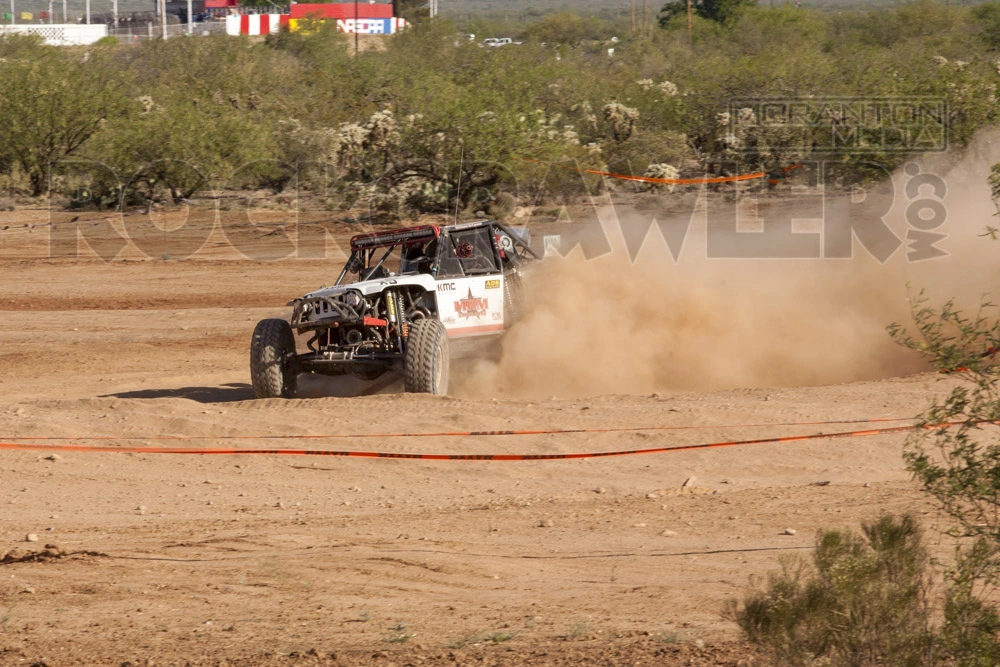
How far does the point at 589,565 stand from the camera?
6.46 m

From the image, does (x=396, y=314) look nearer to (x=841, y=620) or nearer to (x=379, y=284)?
(x=379, y=284)

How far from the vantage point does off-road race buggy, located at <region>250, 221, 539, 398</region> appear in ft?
34.8

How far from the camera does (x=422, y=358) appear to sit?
10500 millimetres

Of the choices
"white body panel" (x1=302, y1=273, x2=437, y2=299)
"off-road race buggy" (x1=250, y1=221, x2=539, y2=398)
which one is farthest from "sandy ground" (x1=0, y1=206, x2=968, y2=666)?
"white body panel" (x1=302, y1=273, x2=437, y2=299)

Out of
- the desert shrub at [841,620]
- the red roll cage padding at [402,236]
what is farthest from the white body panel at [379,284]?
the desert shrub at [841,620]

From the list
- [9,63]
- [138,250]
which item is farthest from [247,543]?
[9,63]

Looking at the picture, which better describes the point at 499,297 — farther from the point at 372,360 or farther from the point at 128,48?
the point at 128,48

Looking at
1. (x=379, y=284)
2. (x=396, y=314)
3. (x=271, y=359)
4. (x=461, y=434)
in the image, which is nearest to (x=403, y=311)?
(x=396, y=314)

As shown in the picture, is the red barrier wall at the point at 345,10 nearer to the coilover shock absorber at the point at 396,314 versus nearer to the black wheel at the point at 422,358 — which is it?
the coilover shock absorber at the point at 396,314

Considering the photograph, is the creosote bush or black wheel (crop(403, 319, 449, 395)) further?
the creosote bush

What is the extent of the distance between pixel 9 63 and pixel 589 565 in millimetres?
26902

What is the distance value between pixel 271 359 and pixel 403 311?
4.37 feet

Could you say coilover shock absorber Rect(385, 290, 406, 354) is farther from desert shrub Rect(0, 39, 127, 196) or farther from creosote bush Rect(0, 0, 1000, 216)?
desert shrub Rect(0, 39, 127, 196)

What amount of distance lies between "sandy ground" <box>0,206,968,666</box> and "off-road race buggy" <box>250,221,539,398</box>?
1.15 ft
